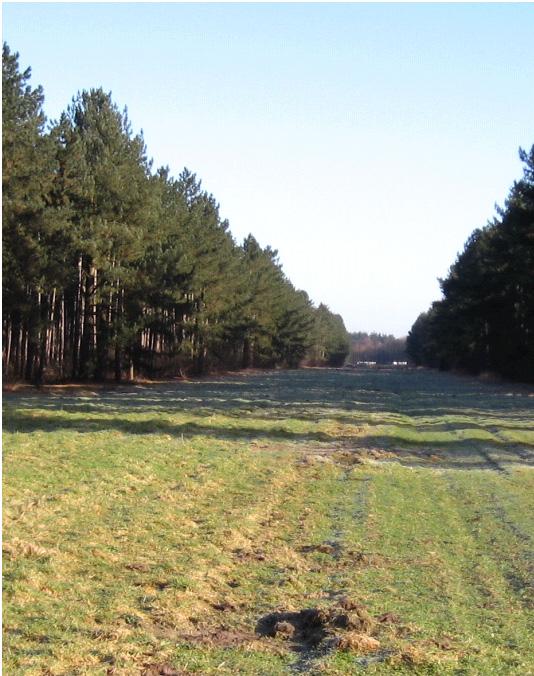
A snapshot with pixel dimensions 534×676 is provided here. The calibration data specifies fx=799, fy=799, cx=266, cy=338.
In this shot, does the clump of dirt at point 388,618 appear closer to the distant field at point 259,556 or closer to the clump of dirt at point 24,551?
the distant field at point 259,556

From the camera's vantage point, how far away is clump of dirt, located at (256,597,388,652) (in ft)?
19.6

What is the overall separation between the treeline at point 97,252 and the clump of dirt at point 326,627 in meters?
25.2

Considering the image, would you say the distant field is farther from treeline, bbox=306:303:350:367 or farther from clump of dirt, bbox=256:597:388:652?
treeline, bbox=306:303:350:367

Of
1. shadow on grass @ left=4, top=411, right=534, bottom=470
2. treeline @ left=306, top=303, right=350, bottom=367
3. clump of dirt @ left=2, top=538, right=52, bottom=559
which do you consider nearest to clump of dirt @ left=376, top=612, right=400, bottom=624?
clump of dirt @ left=2, top=538, right=52, bottom=559

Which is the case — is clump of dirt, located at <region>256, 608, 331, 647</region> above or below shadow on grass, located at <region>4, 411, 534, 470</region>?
below

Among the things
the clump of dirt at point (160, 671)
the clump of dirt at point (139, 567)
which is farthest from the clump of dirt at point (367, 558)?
the clump of dirt at point (160, 671)

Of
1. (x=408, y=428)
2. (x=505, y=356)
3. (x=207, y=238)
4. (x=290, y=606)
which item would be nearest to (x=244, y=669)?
(x=290, y=606)

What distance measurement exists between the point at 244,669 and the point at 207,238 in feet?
168

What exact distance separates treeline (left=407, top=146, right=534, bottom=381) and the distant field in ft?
89.6

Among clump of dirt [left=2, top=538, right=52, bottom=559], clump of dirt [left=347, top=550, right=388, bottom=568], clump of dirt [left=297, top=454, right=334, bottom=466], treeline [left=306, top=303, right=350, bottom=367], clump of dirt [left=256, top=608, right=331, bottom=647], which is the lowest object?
clump of dirt [left=347, top=550, right=388, bottom=568]

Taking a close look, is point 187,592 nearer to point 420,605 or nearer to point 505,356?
point 420,605

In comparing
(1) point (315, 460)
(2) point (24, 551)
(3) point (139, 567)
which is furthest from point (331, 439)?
(2) point (24, 551)

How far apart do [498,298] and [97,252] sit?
108 ft

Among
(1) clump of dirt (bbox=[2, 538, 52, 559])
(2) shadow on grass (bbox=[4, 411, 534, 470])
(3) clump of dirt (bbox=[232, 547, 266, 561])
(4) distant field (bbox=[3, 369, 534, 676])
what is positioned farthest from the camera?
(2) shadow on grass (bbox=[4, 411, 534, 470])
